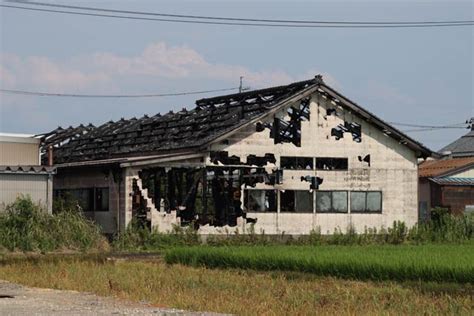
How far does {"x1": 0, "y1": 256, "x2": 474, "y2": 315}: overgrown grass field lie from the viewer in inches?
530

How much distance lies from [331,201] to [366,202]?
56.7 inches

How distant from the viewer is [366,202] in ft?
105

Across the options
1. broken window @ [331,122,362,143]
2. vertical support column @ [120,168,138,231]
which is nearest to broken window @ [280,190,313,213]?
broken window @ [331,122,362,143]

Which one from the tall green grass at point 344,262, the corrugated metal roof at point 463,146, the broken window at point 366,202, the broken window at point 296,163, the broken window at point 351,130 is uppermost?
the corrugated metal roof at point 463,146

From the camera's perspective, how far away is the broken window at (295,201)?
101 feet

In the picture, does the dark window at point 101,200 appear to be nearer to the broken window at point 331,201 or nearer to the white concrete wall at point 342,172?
the white concrete wall at point 342,172

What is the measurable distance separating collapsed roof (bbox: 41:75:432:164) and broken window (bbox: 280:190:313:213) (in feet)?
9.59

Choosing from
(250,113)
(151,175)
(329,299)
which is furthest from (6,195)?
(329,299)

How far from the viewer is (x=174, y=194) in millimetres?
30625

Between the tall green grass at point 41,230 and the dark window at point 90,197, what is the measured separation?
10.9 feet

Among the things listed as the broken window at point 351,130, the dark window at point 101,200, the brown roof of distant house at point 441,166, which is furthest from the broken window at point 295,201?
the brown roof of distant house at point 441,166

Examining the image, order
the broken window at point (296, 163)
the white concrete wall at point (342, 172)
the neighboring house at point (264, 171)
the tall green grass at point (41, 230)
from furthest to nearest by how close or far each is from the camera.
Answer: the broken window at point (296, 163), the white concrete wall at point (342, 172), the neighboring house at point (264, 171), the tall green grass at point (41, 230)

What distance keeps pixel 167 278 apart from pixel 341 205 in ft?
47.3

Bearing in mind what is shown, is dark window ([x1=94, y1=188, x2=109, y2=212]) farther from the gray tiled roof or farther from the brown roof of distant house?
the brown roof of distant house
